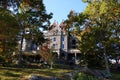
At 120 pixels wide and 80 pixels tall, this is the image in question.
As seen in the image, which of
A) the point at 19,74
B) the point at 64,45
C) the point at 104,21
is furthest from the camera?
the point at 64,45

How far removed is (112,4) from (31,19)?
45.2ft

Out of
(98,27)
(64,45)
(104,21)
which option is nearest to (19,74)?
(98,27)

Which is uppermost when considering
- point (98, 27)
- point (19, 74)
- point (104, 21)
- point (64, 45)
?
point (104, 21)

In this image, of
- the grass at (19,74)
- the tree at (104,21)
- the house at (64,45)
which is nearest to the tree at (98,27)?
the tree at (104,21)

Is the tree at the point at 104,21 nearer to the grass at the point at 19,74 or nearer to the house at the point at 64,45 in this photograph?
the grass at the point at 19,74

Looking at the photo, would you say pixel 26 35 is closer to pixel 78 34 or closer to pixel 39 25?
pixel 39 25

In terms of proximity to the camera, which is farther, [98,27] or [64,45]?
[64,45]

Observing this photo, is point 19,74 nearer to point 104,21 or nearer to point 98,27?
point 98,27

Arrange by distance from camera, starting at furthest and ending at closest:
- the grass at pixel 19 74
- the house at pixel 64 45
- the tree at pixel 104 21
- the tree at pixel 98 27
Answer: the house at pixel 64 45, the tree at pixel 98 27, the tree at pixel 104 21, the grass at pixel 19 74

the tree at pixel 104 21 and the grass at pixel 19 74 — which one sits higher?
the tree at pixel 104 21

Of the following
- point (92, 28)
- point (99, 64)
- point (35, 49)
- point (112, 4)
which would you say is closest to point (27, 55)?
point (35, 49)

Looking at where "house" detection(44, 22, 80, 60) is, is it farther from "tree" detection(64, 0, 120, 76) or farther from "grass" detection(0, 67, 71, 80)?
"grass" detection(0, 67, 71, 80)

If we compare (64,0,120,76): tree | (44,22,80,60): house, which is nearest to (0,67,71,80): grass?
(64,0,120,76): tree

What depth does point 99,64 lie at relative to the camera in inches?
1879
